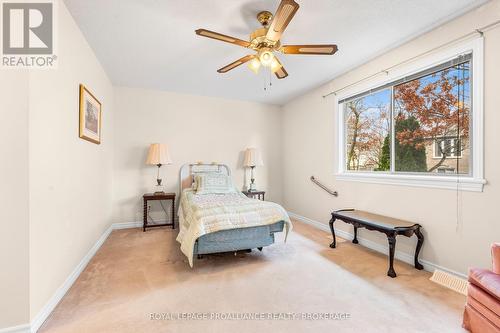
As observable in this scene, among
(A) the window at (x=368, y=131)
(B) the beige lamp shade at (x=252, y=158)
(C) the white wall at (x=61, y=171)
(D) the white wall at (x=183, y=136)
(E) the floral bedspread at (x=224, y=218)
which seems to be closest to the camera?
(C) the white wall at (x=61, y=171)

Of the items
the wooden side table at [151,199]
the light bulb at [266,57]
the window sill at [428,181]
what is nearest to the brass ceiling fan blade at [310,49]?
the light bulb at [266,57]

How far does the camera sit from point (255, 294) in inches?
81.0

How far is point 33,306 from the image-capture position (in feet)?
5.19

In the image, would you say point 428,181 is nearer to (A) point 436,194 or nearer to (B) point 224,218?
(A) point 436,194

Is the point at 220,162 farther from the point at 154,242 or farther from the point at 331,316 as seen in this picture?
the point at 331,316

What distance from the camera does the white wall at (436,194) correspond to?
79.7 inches

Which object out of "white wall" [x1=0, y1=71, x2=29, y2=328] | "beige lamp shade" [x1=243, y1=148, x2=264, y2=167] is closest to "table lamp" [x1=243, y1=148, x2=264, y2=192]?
"beige lamp shade" [x1=243, y1=148, x2=264, y2=167]

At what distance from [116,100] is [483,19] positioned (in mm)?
5189

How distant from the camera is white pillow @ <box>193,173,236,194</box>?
4.02m

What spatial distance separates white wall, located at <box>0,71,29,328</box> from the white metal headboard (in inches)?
117

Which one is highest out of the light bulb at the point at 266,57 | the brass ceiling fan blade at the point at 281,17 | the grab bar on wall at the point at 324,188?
the brass ceiling fan blade at the point at 281,17

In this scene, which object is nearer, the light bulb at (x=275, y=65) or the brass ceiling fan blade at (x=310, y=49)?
the brass ceiling fan blade at (x=310, y=49)

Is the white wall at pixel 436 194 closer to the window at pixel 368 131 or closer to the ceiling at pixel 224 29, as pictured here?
the ceiling at pixel 224 29

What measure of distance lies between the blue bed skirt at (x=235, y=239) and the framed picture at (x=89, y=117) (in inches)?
73.1
